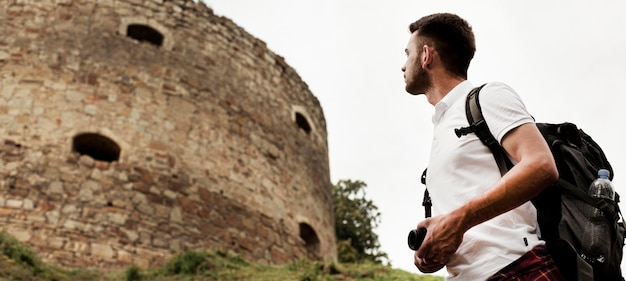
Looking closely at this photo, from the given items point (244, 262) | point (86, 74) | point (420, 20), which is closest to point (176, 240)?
point (244, 262)

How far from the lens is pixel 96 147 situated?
30.2 ft

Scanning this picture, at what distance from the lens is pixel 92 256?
7.95 metres

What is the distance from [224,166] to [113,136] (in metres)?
1.45

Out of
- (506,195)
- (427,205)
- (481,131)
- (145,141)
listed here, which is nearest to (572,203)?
(506,195)

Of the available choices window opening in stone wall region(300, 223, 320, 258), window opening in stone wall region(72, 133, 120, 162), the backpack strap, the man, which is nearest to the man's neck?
the man

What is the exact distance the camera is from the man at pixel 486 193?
1.93 m

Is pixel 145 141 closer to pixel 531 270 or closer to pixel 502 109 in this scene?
pixel 502 109

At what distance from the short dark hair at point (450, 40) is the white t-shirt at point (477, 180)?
140mm

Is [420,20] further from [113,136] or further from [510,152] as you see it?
[113,136]

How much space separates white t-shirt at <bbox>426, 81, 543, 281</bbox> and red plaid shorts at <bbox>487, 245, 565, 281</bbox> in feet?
0.05

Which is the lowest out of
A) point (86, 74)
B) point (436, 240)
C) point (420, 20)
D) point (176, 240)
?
point (436, 240)

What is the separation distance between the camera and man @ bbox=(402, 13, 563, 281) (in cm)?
193

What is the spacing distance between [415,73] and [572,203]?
0.68 metres

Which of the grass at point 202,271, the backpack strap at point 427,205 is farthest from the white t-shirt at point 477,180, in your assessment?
the grass at point 202,271
